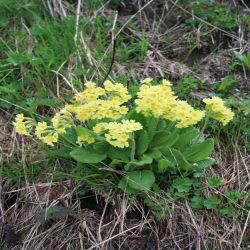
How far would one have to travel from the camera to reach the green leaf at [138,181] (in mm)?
2506

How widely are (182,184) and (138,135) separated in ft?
1.10

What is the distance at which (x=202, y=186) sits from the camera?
8.74 ft

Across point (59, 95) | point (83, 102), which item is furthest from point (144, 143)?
point (59, 95)

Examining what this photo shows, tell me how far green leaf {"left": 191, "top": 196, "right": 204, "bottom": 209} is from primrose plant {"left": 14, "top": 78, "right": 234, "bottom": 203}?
0.13 metres

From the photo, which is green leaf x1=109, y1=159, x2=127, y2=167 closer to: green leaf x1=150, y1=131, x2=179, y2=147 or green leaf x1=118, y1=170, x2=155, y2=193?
green leaf x1=118, y1=170, x2=155, y2=193

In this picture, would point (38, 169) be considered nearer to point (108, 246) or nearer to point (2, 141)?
point (2, 141)

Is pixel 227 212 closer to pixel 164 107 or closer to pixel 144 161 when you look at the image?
pixel 144 161

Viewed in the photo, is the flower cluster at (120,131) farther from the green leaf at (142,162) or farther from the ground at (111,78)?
the ground at (111,78)

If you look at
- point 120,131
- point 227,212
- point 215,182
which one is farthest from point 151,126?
point 227,212

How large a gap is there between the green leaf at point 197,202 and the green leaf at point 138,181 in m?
0.25

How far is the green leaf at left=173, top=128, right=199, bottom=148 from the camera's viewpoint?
8.41ft

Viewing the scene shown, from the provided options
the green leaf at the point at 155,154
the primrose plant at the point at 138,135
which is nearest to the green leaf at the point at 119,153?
the primrose plant at the point at 138,135

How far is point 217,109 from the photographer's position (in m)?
2.44

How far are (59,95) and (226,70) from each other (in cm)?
112
